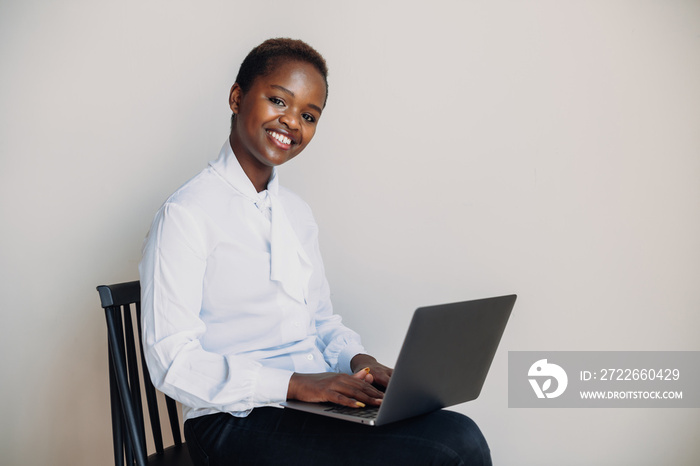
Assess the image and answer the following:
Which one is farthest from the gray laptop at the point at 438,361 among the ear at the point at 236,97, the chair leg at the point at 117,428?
the ear at the point at 236,97

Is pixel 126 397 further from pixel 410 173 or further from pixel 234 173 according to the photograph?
pixel 410 173

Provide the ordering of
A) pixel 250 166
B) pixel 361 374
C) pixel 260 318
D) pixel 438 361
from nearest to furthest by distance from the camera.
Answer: pixel 438 361 < pixel 361 374 < pixel 260 318 < pixel 250 166

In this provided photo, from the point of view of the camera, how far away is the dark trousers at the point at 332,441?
1.23 meters

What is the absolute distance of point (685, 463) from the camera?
195 cm

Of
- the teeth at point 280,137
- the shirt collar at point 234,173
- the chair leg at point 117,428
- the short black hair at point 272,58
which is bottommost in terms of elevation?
the chair leg at point 117,428

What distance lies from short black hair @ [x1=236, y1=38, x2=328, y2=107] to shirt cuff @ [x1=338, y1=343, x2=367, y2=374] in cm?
65

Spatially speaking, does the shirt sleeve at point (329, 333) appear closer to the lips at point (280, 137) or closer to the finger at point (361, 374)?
the finger at point (361, 374)

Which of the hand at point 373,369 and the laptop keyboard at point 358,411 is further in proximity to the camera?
the hand at point 373,369

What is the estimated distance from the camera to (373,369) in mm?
1475

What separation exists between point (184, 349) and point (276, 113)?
1.82 feet

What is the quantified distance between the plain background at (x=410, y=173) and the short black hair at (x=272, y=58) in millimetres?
568

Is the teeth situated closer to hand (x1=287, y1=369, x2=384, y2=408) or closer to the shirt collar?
the shirt collar

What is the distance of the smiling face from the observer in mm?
1521

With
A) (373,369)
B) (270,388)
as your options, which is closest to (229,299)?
(270,388)
